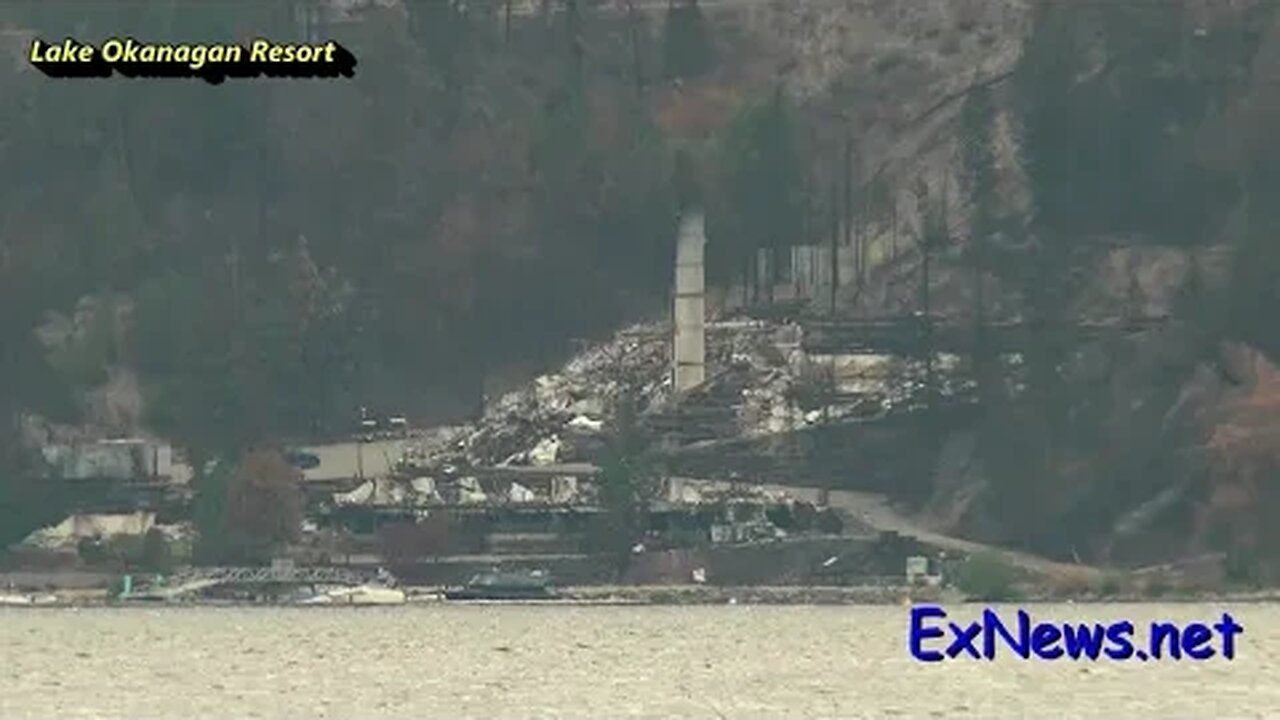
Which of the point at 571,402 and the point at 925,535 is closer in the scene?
the point at 925,535

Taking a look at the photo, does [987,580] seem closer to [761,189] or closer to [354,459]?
[354,459]

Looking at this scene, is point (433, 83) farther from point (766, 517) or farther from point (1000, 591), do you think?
point (1000, 591)

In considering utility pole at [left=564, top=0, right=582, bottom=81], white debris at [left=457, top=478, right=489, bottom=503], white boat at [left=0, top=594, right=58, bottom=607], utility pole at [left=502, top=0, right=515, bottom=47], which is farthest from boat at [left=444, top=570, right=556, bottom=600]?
utility pole at [left=502, top=0, right=515, bottom=47]

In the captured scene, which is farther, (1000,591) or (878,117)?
(878,117)

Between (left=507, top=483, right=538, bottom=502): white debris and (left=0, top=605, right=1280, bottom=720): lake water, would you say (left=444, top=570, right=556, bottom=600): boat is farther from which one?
(left=0, top=605, right=1280, bottom=720): lake water

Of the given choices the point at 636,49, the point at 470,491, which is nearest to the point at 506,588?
the point at 470,491

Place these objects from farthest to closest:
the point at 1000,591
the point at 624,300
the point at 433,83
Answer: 1. the point at 433,83
2. the point at 624,300
3. the point at 1000,591

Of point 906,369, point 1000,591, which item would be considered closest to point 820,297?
point 906,369
